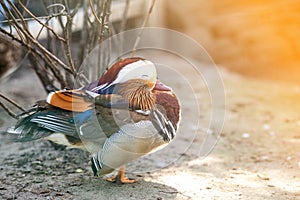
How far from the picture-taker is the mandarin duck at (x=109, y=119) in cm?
253

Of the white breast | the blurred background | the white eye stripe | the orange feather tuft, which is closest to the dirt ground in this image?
the white breast

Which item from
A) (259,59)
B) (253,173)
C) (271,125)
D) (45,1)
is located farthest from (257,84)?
(45,1)

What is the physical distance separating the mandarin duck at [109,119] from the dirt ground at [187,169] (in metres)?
0.24

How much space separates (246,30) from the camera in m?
6.38

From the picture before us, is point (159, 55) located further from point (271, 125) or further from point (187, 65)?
point (271, 125)

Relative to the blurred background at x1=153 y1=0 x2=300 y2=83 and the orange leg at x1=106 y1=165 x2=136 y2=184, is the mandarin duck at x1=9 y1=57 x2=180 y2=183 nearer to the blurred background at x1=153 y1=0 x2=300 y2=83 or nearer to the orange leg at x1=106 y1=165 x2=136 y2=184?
the orange leg at x1=106 y1=165 x2=136 y2=184

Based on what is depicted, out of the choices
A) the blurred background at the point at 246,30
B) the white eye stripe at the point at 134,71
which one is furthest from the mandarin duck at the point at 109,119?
the blurred background at the point at 246,30

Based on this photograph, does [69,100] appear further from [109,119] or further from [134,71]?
[134,71]

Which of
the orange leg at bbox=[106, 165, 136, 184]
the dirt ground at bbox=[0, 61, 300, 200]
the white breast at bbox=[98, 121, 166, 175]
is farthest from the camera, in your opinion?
the orange leg at bbox=[106, 165, 136, 184]

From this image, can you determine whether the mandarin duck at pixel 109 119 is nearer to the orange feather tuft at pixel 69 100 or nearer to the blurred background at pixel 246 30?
the orange feather tuft at pixel 69 100

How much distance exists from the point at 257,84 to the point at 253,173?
2755 millimetres

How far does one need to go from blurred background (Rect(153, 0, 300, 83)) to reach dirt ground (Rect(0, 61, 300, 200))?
78.8 inches

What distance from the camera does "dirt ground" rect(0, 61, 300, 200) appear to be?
8.68 ft

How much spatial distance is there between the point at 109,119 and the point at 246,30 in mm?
4175
